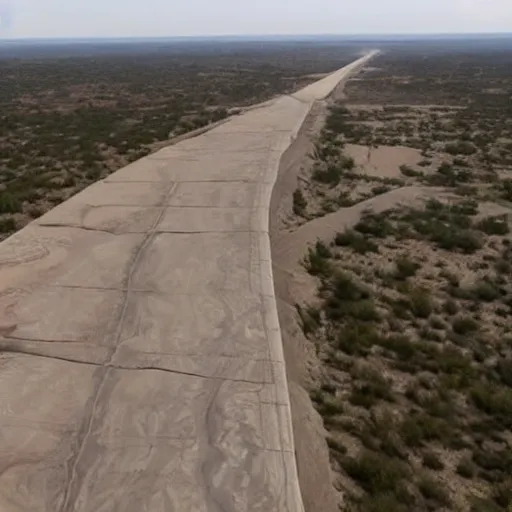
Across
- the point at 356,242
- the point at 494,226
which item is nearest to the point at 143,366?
the point at 356,242

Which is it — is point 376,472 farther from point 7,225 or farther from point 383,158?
point 383,158

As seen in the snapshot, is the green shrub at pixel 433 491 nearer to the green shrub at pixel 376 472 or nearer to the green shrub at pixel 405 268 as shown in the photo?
the green shrub at pixel 376 472

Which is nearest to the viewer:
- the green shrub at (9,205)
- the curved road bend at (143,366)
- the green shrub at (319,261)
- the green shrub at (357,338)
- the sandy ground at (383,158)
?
the curved road bend at (143,366)

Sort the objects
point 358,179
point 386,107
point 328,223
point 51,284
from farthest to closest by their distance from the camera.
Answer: point 386,107 → point 358,179 → point 328,223 → point 51,284

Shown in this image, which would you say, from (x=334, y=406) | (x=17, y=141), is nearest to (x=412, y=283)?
(x=334, y=406)

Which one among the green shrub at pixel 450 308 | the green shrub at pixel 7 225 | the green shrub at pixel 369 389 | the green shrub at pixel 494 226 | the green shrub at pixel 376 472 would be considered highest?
the green shrub at pixel 376 472

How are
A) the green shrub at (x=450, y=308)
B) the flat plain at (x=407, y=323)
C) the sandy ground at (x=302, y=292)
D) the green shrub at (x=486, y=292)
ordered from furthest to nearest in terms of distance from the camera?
the green shrub at (x=486, y=292), the green shrub at (x=450, y=308), the flat plain at (x=407, y=323), the sandy ground at (x=302, y=292)

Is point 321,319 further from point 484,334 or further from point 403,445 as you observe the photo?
point 403,445

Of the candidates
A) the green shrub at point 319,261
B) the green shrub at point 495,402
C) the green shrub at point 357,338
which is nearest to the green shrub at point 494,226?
the green shrub at point 319,261

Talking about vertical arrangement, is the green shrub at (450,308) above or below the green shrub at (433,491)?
below
